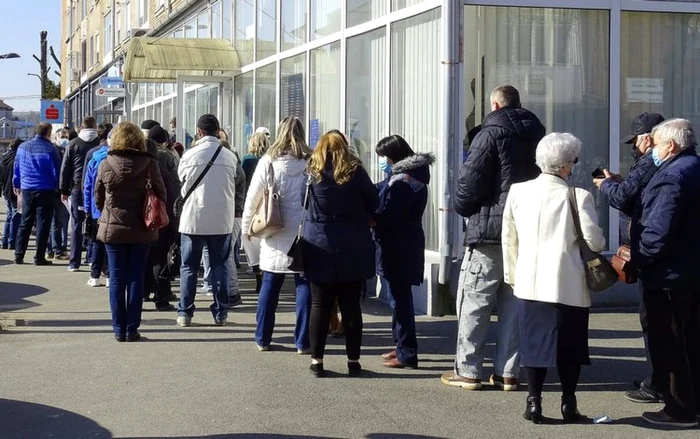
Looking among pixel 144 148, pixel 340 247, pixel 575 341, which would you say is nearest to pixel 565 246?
pixel 575 341

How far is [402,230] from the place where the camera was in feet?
25.7

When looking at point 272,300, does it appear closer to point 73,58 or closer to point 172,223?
point 172,223

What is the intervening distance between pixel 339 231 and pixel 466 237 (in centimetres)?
92

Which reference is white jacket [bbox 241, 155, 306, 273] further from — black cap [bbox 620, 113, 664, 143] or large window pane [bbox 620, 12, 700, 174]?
large window pane [bbox 620, 12, 700, 174]

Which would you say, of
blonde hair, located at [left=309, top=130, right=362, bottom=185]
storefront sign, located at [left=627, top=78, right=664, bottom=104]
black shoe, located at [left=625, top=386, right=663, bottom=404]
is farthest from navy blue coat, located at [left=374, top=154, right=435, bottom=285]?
storefront sign, located at [left=627, top=78, right=664, bottom=104]

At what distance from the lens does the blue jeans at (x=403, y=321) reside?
313 inches

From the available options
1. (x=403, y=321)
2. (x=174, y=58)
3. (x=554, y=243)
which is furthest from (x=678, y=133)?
(x=174, y=58)

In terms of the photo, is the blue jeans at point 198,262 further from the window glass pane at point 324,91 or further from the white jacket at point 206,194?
the window glass pane at point 324,91

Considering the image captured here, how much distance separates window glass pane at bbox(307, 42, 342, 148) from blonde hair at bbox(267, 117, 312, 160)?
5.28m

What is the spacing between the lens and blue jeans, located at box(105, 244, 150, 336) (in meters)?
8.98

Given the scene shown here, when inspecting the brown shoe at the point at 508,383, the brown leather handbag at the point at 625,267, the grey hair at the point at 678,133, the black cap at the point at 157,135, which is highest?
the black cap at the point at 157,135

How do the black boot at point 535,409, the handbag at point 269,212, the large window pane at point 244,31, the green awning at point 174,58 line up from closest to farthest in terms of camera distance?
the black boot at point 535,409 → the handbag at point 269,212 → the green awning at point 174,58 → the large window pane at point 244,31

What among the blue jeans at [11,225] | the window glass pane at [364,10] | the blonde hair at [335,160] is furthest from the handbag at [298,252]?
the blue jeans at [11,225]

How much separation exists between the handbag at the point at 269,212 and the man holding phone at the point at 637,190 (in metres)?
2.60
